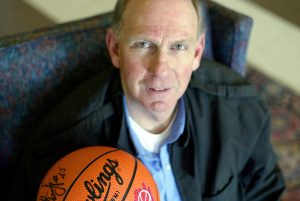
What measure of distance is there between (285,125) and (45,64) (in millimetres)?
1380

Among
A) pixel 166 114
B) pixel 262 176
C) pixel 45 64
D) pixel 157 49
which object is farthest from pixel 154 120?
pixel 262 176

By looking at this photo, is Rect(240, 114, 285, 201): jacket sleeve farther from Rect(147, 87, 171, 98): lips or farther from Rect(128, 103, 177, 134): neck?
Rect(147, 87, 171, 98): lips

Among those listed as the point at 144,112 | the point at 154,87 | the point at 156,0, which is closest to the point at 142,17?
the point at 156,0

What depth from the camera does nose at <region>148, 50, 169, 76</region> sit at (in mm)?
1053

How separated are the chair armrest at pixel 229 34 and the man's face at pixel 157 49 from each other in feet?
1.07

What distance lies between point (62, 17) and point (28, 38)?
1269 mm

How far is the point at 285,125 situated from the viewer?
2.12 m

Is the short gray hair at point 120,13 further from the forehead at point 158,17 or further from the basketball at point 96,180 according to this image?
the basketball at point 96,180

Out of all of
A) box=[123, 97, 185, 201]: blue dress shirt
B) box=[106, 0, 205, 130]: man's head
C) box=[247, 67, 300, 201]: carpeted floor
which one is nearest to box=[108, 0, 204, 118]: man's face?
box=[106, 0, 205, 130]: man's head

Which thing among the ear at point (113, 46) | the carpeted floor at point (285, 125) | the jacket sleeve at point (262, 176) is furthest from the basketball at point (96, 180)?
the carpeted floor at point (285, 125)

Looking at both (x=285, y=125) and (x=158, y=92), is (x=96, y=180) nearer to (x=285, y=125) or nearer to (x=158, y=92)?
(x=158, y=92)
